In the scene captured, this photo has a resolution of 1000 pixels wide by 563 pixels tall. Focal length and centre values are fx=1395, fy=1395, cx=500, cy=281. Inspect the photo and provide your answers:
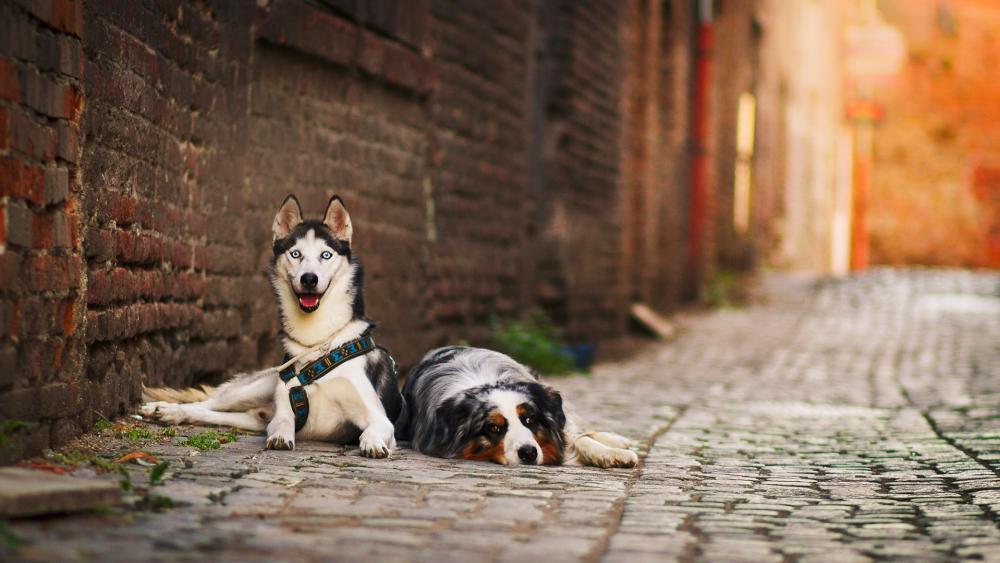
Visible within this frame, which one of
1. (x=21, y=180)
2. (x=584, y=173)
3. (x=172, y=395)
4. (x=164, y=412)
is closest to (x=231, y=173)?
(x=172, y=395)

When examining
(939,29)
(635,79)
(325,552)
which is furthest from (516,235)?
(939,29)

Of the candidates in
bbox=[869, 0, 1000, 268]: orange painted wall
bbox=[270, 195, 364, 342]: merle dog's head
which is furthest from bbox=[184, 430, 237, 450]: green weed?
bbox=[869, 0, 1000, 268]: orange painted wall

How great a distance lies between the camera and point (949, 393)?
11812 millimetres

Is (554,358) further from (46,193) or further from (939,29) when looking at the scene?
(939,29)

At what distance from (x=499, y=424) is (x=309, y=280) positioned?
107cm

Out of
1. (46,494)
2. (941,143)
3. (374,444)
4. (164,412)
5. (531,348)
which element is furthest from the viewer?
(941,143)

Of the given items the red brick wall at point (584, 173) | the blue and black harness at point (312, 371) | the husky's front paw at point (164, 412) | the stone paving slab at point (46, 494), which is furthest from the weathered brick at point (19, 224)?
the red brick wall at point (584, 173)

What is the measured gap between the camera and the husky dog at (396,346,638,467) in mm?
6246

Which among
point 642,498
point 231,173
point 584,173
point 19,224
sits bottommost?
point 642,498

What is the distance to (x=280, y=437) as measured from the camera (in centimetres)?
613

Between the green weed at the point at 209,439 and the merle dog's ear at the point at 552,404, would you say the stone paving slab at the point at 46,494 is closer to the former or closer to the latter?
the green weed at the point at 209,439

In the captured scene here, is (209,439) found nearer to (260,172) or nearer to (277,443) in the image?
(277,443)

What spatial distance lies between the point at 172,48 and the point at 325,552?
12.8 ft

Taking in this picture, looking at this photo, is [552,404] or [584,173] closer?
[552,404]
